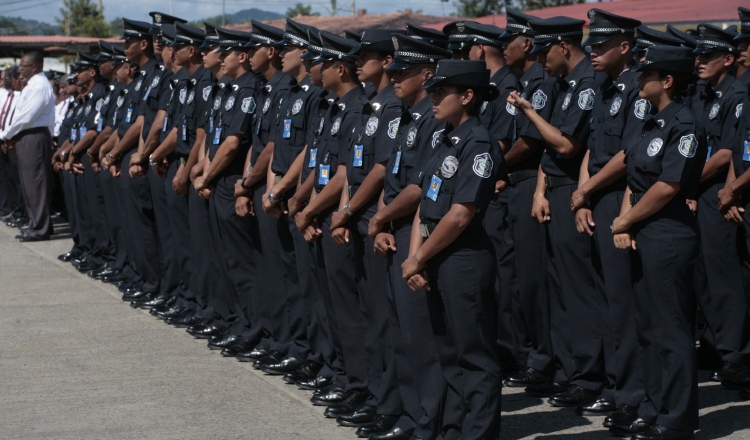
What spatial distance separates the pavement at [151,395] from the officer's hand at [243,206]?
1.05 meters

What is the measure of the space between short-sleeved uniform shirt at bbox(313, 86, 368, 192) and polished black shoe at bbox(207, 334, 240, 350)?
1975mm

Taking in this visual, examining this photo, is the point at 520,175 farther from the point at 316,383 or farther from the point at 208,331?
the point at 208,331

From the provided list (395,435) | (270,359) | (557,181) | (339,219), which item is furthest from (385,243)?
(270,359)

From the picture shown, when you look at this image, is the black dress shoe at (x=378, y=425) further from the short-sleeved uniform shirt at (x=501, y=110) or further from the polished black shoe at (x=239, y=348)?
the polished black shoe at (x=239, y=348)

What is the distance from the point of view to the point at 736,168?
628 centimetres

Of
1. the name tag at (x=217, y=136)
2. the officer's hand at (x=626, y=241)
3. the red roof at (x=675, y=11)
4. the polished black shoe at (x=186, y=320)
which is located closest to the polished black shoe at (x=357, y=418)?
the officer's hand at (x=626, y=241)

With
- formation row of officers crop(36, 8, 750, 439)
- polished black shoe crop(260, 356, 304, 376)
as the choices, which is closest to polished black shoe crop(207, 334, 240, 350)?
formation row of officers crop(36, 8, 750, 439)

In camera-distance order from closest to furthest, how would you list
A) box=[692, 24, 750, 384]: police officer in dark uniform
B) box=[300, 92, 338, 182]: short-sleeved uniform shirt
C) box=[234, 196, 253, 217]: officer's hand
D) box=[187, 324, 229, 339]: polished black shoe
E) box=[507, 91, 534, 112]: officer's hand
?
box=[507, 91, 534, 112]: officer's hand
box=[300, 92, 338, 182]: short-sleeved uniform shirt
box=[692, 24, 750, 384]: police officer in dark uniform
box=[234, 196, 253, 217]: officer's hand
box=[187, 324, 229, 339]: polished black shoe

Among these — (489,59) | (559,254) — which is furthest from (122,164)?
(559,254)

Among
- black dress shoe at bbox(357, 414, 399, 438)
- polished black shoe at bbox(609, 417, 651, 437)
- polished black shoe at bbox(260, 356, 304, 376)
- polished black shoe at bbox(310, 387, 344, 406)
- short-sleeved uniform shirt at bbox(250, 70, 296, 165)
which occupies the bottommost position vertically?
polished black shoe at bbox(260, 356, 304, 376)

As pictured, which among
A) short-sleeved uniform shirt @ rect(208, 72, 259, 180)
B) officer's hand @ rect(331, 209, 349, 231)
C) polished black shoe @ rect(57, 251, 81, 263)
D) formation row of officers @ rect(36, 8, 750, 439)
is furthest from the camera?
polished black shoe @ rect(57, 251, 81, 263)

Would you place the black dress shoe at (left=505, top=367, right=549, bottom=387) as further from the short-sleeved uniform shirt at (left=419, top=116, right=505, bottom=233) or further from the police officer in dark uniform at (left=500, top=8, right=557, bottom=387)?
the short-sleeved uniform shirt at (left=419, top=116, right=505, bottom=233)

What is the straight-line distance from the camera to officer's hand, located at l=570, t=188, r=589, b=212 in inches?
231

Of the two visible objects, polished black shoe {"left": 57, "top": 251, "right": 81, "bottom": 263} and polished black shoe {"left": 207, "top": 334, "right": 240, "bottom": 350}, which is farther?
polished black shoe {"left": 57, "top": 251, "right": 81, "bottom": 263}
